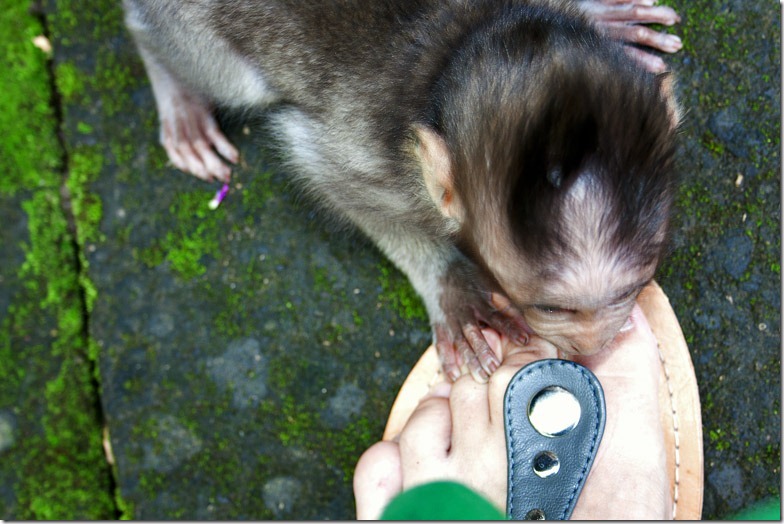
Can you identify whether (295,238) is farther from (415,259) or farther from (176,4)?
(176,4)

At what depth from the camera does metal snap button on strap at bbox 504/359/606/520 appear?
2584 mm

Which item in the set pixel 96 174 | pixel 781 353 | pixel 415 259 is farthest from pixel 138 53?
pixel 781 353

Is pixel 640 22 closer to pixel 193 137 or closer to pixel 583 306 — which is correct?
pixel 583 306

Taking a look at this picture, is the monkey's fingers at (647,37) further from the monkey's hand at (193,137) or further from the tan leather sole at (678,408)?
the monkey's hand at (193,137)

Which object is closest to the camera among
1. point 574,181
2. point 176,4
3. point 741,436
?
point 574,181

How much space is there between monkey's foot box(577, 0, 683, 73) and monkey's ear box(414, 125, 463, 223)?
1386 millimetres

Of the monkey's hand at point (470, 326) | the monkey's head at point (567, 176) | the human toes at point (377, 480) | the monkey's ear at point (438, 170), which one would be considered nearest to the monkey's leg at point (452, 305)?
the monkey's hand at point (470, 326)

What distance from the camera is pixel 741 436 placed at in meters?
3.16

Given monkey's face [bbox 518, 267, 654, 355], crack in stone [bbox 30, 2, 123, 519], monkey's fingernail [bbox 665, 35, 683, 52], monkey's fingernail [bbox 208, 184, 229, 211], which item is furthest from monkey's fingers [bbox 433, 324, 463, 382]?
crack in stone [bbox 30, 2, 123, 519]

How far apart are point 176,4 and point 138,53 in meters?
0.72

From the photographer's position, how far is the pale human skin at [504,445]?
2635mm

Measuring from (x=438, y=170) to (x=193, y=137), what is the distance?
161cm

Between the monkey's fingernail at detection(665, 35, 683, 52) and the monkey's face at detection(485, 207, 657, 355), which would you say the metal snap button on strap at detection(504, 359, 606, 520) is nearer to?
the monkey's face at detection(485, 207, 657, 355)

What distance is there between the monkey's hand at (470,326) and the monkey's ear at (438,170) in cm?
55
